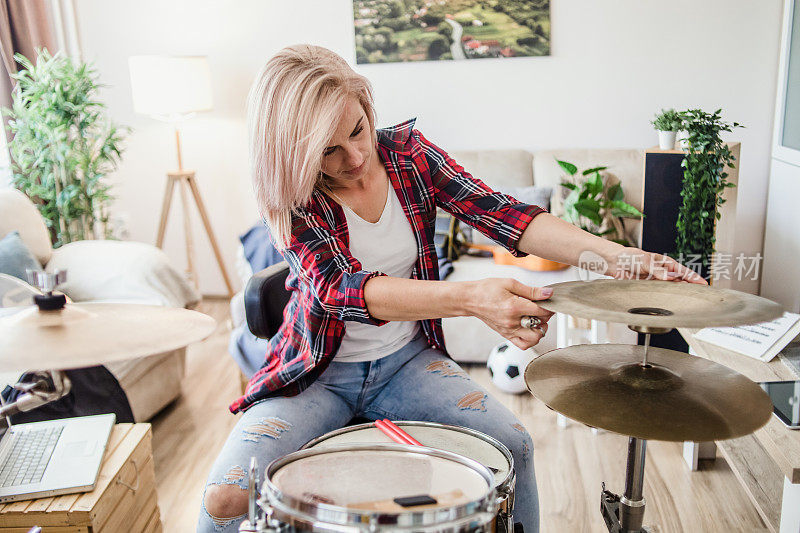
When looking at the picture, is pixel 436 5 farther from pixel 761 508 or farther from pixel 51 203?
pixel 761 508

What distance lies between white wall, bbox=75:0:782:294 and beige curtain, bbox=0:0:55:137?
480 mm

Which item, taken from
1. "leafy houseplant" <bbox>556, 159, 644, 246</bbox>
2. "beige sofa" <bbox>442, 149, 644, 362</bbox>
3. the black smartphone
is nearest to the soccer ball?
"beige sofa" <bbox>442, 149, 644, 362</bbox>

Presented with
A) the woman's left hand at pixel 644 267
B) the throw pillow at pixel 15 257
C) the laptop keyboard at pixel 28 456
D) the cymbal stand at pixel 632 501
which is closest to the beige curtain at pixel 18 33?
the throw pillow at pixel 15 257

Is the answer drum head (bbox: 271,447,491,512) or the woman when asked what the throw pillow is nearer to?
the woman

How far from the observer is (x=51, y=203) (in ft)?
11.0

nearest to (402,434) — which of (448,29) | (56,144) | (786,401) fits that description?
(786,401)

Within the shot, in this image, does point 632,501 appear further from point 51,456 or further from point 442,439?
point 51,456

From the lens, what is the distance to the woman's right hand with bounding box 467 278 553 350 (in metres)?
1.12

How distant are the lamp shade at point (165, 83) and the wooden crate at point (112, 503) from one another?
221 centimetres

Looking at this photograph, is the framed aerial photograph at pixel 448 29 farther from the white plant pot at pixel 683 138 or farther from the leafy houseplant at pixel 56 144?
the leafy houseplant at pixel 56 144

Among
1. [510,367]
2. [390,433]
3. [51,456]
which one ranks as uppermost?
[390,433]

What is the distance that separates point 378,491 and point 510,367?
1.82 meters

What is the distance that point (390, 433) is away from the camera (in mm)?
1217

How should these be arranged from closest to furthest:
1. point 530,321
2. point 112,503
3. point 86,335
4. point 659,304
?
point 86,335 → point 659,304 → point 530,321 → point 112,503
